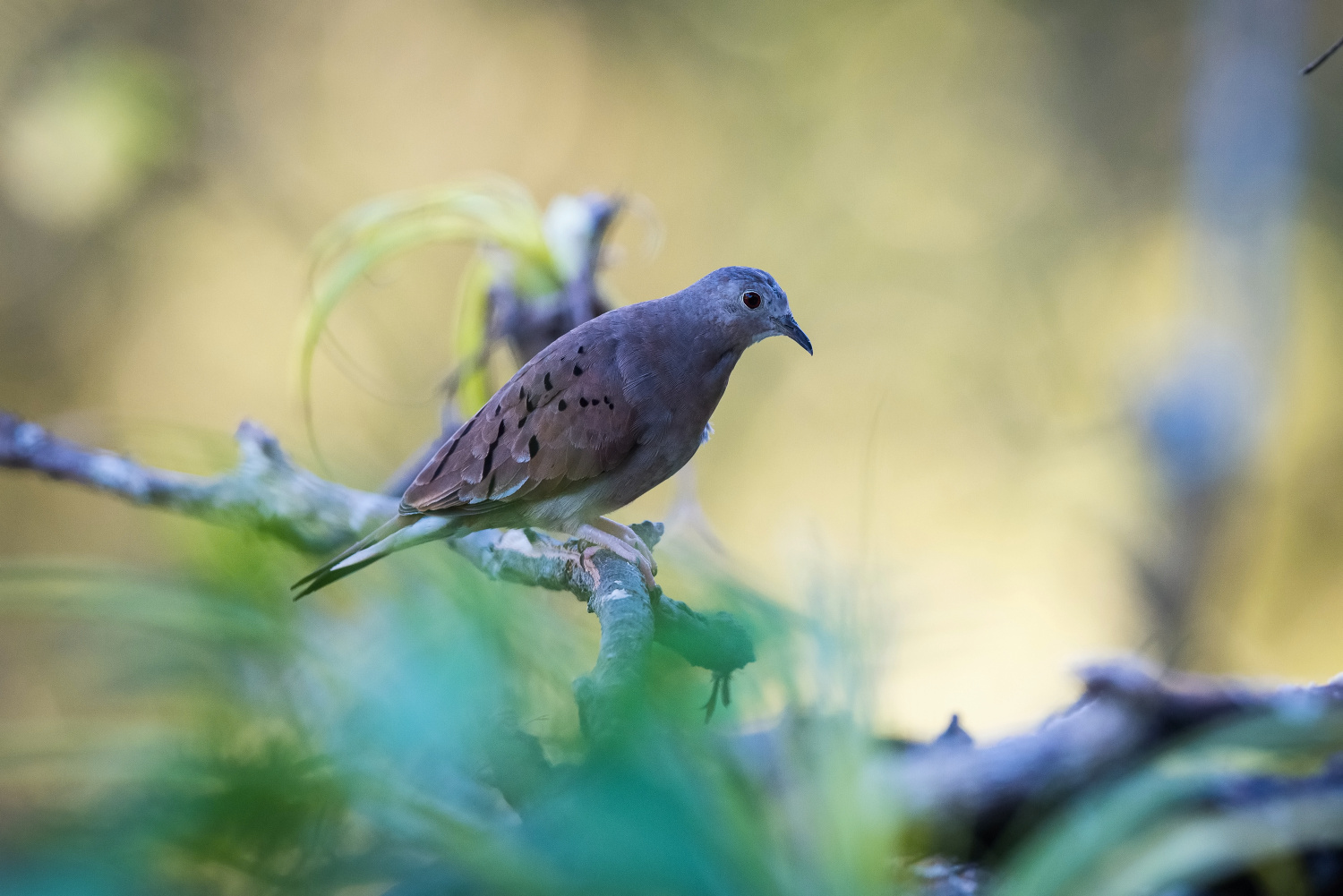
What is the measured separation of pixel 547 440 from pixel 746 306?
362 mm

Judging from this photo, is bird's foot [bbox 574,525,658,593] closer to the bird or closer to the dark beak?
the bird

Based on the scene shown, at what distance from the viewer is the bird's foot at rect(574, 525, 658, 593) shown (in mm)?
1352

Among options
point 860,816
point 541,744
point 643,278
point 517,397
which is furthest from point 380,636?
point 643,278

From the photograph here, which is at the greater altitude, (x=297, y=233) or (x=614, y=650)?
(x=297, y=233)

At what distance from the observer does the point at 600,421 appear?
1543mm

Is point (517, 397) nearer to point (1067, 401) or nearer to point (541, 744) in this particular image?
point (541, 744)

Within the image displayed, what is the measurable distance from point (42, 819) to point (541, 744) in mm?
197

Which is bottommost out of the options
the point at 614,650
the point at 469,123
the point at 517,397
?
the point at 614,650

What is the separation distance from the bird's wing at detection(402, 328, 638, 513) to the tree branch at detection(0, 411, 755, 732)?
109 mm

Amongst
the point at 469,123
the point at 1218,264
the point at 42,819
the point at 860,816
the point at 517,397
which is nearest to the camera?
the point at 42,819

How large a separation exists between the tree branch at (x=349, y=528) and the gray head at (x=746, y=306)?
347mm

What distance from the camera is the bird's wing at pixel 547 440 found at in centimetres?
154

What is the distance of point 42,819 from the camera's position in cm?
39

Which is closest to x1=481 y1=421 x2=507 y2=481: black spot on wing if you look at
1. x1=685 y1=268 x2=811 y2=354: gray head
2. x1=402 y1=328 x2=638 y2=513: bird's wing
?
x1=402 y1=328 x2=638 y2=513: bird's wing
